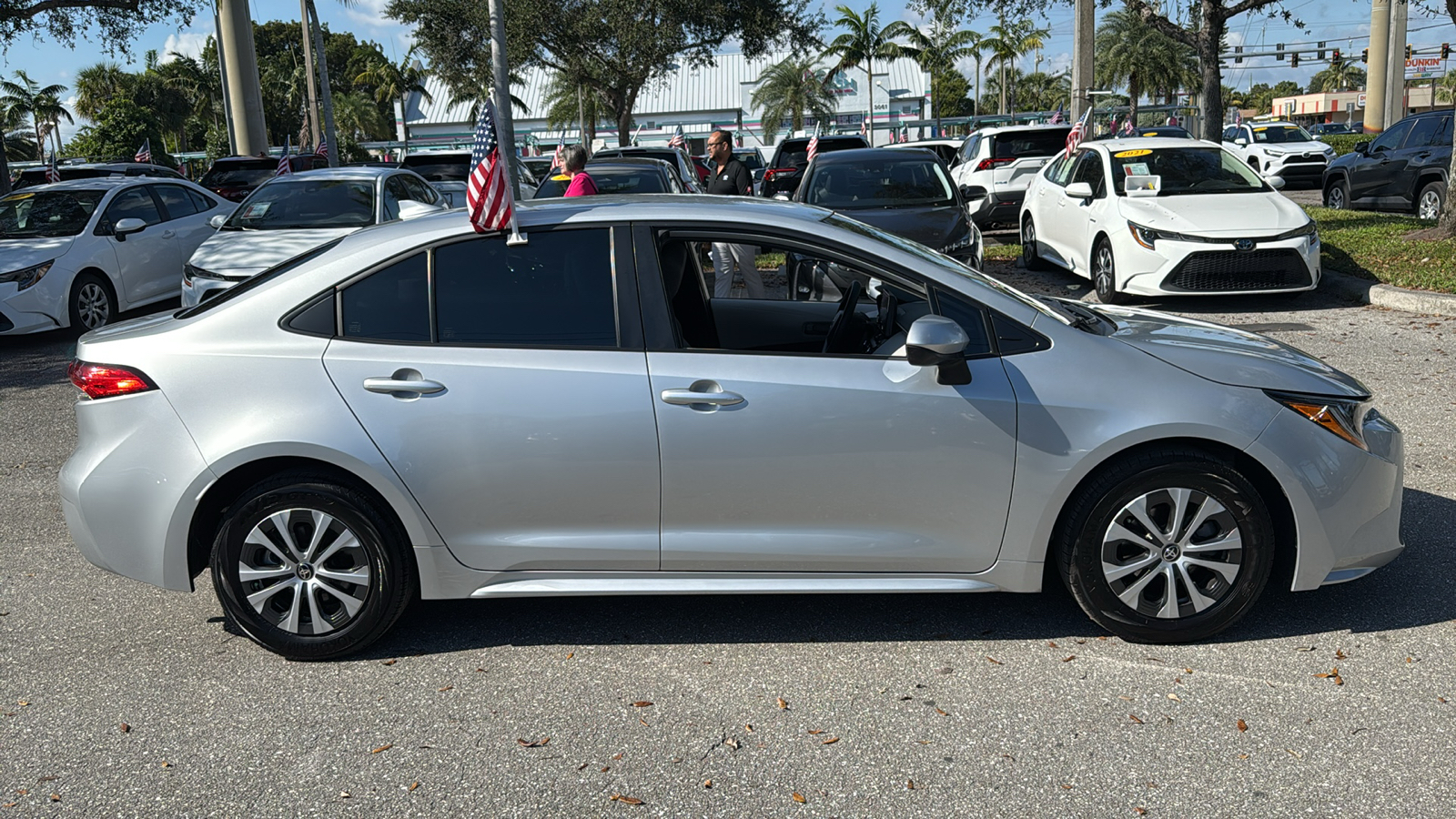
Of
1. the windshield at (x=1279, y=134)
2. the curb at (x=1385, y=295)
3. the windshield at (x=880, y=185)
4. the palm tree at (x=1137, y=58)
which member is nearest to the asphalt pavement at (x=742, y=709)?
the curb at (x=1385, y=295)

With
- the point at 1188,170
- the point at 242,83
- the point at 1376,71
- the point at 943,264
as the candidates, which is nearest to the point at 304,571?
the point at 943,264

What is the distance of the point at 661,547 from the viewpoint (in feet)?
13.4

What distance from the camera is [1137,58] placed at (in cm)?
6122

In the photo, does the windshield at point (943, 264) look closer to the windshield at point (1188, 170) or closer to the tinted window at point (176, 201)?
the windshield at point (1188, 170)

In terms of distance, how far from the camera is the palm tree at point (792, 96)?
64250mm

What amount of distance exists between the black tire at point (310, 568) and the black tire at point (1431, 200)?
14.9 m

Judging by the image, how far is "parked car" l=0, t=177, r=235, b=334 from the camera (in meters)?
11.2

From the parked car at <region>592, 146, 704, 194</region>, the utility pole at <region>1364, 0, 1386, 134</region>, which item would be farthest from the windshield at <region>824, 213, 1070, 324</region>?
the utility pole at <region>1364, 0, 1386, 134</region>

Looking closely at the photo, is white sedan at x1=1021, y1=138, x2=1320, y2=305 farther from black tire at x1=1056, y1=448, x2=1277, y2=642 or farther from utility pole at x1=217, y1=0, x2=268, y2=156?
utility pole at x1=217, y1=0, x2=268, y2=156

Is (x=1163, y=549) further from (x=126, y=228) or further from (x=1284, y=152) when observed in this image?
(x=1284, y=152)

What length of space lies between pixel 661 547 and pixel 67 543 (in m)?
3.30

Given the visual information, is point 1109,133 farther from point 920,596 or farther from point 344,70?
point 344,70

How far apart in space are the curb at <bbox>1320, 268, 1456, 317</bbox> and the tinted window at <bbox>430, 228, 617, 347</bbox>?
925 cm

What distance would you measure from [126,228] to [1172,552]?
11469 mm
